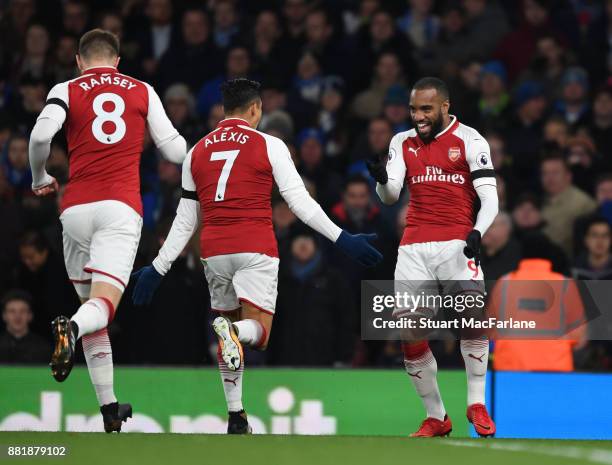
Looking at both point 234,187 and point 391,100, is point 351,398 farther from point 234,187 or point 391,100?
point 391,100

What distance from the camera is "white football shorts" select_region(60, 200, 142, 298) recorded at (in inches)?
334

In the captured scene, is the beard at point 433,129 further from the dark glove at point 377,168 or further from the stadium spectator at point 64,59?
the stadium spectator at point 64,59

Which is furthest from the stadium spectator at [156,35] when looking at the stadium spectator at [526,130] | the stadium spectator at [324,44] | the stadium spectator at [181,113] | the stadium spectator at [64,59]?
the stadium spectator at [526,130]

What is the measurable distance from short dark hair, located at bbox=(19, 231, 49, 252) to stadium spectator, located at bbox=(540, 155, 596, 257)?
174 inches

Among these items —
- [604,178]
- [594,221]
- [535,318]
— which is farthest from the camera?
[604,178]

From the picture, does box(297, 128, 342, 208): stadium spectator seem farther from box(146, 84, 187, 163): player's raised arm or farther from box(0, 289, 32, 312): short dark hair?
box(146, 84, 187, 163): player's raised arm

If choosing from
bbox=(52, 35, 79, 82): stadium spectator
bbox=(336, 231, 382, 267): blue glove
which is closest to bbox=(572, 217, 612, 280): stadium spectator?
bbox=(336, 231, 382, 267): blue glove

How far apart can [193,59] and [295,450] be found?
8647mm

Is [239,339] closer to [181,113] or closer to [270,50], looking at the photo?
[181,113]

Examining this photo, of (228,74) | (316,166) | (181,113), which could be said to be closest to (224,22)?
(228,74)

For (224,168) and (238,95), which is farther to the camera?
(238,95)

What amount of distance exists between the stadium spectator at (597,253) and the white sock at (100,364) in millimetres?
4629

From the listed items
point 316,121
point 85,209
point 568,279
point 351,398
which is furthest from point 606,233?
point 85,209

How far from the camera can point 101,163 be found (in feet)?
28.3
